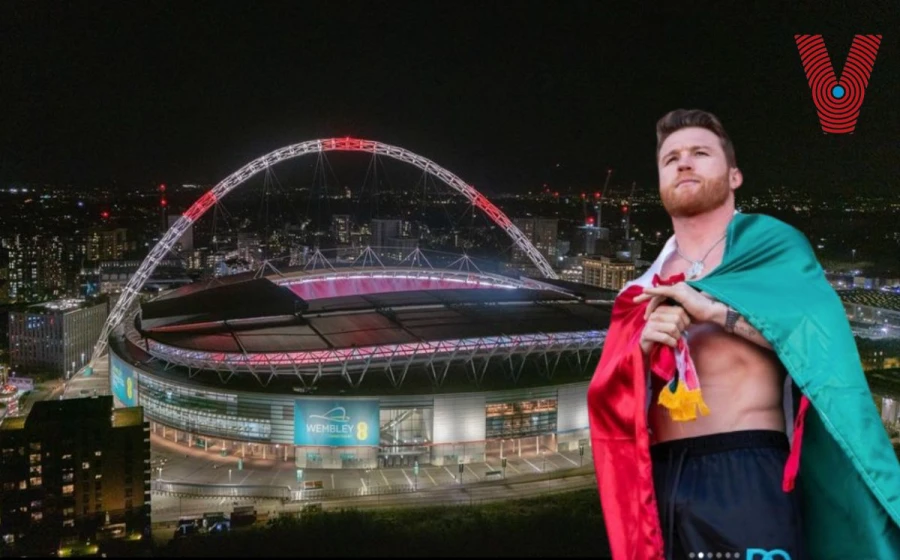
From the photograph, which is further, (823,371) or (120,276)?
(120,276)

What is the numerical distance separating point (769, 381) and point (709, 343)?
193 millimetres

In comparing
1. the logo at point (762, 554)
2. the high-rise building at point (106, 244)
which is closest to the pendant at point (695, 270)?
the logo at point (762, 554)

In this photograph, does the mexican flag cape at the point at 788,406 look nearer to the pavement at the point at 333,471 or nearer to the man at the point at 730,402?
the man at the point at 730,402

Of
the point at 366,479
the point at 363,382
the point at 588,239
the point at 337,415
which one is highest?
the point at 588,239

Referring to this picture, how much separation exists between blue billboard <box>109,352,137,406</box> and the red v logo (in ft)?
62.7

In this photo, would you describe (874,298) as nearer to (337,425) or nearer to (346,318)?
(346,318)

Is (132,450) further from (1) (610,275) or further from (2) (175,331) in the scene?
(1) (610,275)

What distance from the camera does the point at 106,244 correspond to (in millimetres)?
55531

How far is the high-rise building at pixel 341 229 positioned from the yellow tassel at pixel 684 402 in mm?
54141

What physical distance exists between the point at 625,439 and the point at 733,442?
28cm

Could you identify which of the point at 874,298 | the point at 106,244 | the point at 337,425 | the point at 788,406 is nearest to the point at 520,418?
the point at 337,425

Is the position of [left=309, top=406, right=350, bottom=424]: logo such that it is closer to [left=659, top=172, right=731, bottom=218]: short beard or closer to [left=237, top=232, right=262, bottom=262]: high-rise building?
[left=659, top=172, right=731, bottom=218]: short beard

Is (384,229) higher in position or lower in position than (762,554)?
higher

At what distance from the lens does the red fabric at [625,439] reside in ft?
6.38
